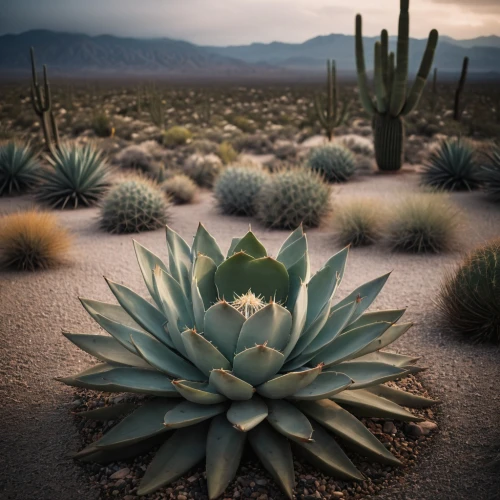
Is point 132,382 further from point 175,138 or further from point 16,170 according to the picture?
point 175,138

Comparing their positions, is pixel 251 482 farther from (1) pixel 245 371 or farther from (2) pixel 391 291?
(2) pixel 391 291

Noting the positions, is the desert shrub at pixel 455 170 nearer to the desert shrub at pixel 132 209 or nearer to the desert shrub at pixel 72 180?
the desert shrub at pixel 132 209

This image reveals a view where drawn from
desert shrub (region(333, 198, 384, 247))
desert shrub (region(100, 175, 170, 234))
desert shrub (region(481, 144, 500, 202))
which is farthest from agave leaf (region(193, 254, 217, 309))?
Result: desert shrub (region(481, 144, 500, 202))

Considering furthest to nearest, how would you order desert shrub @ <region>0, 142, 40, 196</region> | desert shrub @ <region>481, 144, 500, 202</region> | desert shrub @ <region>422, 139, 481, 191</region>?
desert shrub @ <region>0, 142, 40, 196</region>, desert shrub @ <region>422, 139, 481, 191</region>, desert shrub @ <region>481, 144, 500, 202</region>

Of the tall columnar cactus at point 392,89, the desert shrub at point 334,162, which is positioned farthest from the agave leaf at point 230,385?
the tall columnar cactus at point 392,89

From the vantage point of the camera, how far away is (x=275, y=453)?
2.77 metres

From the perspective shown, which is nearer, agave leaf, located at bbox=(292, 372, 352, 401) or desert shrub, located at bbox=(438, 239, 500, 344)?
agave leaf, located at bbox=(292, 372, 352, 401)

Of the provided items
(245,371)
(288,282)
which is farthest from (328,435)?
(288,282)

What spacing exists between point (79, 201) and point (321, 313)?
8.92m

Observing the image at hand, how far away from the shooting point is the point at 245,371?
2.71 m

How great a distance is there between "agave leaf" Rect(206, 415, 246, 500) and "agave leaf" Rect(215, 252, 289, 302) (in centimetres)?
75

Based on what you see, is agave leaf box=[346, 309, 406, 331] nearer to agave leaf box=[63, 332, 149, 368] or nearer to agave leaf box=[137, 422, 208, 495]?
agave leaf box=[137, 422, 208, 495]

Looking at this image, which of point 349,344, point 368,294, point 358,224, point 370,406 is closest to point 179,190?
point 358,224

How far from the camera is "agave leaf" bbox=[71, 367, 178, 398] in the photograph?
2.89 metres
